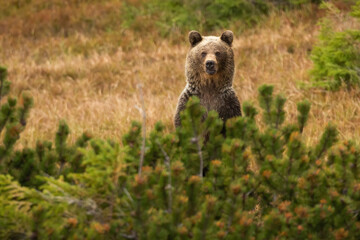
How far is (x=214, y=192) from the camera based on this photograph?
8.18 feet

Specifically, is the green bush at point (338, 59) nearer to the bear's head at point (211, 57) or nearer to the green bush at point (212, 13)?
the bear's head at point (211, 57)

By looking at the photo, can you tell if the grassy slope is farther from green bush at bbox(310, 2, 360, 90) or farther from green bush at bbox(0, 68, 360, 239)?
green bush at bbox(0, 68, 360, 239)

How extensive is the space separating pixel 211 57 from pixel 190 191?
1.90 m

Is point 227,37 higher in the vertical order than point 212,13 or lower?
lower

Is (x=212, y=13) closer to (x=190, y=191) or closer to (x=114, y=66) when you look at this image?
(x=114, y=66)

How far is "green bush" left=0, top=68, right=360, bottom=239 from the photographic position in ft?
6.89

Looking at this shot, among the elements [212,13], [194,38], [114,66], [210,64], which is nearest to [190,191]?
[210,64]

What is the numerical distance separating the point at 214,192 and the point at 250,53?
7668 millimetres

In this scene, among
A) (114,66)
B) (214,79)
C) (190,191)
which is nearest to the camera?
(190,191)

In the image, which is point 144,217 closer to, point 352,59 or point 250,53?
point 352,59

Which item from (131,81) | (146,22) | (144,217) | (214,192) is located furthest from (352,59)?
(146,22)

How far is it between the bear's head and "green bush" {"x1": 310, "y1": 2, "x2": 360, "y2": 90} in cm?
288

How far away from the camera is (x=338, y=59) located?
21.9 feet

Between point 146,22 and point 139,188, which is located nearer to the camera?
point 139,188
